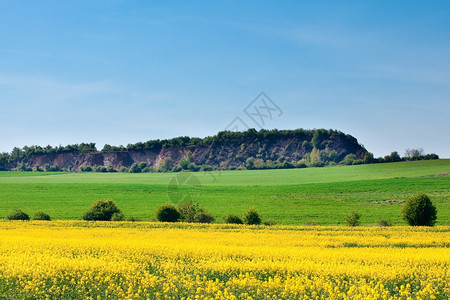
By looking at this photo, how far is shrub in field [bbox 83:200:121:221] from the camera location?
1676 inches

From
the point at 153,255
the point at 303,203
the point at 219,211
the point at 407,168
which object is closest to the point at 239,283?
the point at 153,255

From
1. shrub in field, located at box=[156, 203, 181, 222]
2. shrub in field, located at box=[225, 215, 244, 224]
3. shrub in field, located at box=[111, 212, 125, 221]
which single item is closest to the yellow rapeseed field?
shrub in field, located at box=[156, 203, 181, 222]

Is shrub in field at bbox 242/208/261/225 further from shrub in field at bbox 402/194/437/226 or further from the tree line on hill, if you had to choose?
the tree line on hill

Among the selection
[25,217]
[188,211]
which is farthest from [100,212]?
[188,211]

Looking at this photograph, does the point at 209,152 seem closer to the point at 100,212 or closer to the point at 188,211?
the point at 100,212

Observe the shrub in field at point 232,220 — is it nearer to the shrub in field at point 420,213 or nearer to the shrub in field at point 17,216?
the shrub in field at point 420,213

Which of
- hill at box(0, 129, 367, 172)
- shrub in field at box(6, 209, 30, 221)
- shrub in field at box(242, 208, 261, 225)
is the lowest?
shrub in field at box(6, 209, 30, 221)

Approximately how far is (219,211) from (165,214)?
396 inches

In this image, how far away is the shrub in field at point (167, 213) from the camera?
136ft

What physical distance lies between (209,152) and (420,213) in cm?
10465

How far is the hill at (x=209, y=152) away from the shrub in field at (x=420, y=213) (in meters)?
78.5

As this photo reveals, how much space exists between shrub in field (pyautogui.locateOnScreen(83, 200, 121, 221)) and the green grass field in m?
3.66

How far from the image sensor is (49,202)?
189 ft

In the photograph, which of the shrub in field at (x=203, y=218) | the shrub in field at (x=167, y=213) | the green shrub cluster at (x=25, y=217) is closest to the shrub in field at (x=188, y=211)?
the shrub in field at (x=203, y=218)
